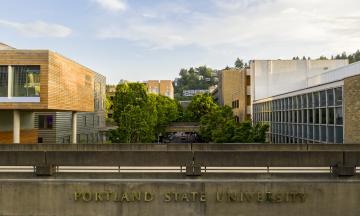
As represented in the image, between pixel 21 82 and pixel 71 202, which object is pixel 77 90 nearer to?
pixel 21 82

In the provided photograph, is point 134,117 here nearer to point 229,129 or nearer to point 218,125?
point 218,125

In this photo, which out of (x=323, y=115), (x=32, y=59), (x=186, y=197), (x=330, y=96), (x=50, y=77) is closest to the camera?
(x=186, y=197)

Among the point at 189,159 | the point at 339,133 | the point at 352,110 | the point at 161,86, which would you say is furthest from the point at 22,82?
the point at 161,86

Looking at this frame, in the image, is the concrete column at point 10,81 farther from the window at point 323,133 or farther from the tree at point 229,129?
the window at point 323,133

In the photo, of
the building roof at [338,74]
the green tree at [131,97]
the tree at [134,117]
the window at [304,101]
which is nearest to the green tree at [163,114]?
the green tree at [131,97]

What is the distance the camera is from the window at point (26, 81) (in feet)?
103

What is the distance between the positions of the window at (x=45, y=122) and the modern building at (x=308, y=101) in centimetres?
2840

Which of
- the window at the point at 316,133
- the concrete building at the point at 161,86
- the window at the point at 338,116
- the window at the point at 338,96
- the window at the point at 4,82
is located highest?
the concrete building at the point at 161,86

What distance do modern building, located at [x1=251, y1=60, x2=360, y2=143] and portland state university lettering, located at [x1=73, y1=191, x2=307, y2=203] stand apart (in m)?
13.9

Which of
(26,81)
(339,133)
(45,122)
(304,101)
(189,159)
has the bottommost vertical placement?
(189,159)

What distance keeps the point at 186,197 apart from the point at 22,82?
78.2ft

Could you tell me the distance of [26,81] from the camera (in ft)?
103

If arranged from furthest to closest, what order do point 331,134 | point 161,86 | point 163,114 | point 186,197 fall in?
point 161,86, point 163,114, point 331,134, point 186,197

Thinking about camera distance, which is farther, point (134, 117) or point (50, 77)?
point (134, 117)
